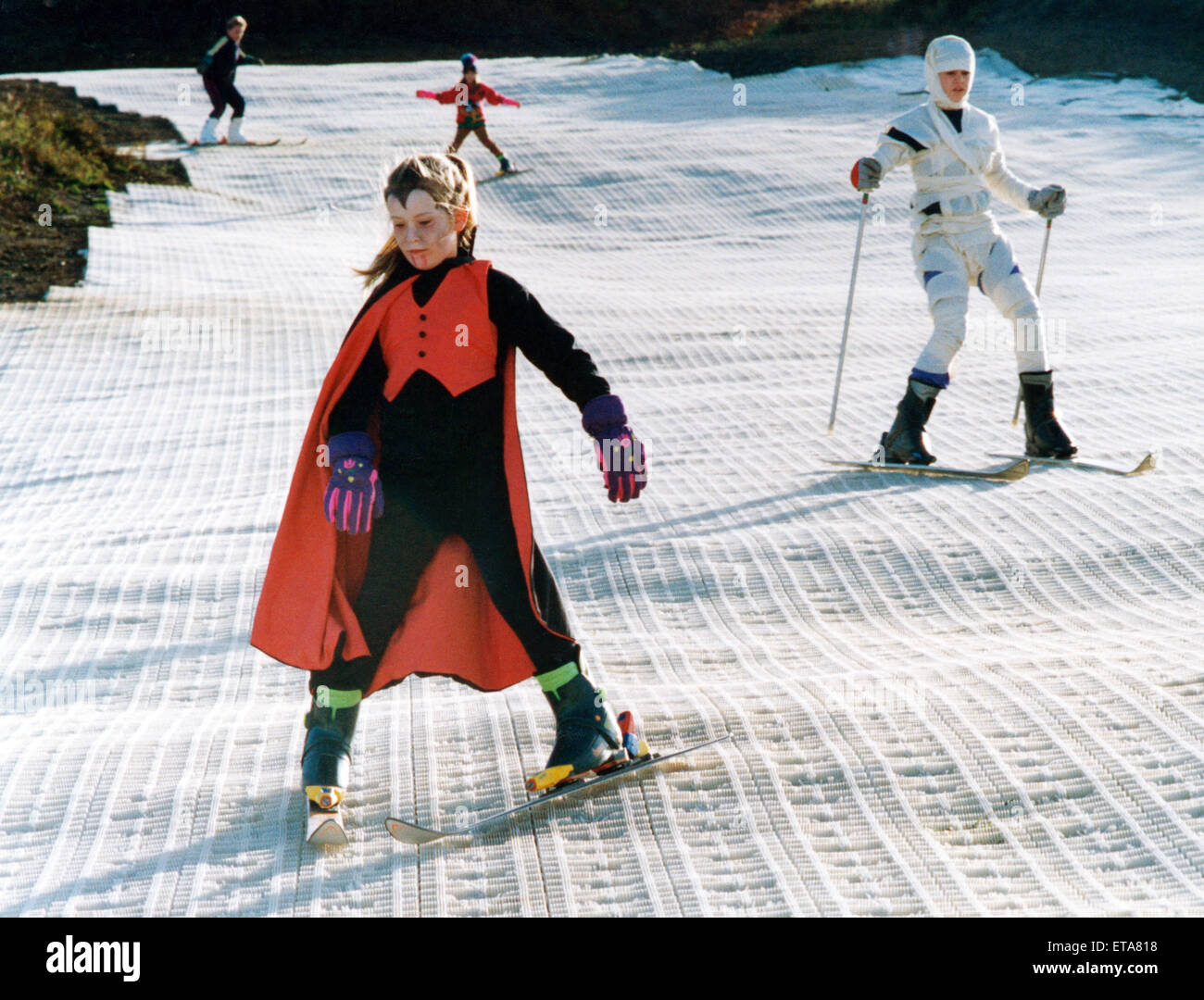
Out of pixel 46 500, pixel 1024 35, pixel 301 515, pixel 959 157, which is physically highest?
pixel 1024 35

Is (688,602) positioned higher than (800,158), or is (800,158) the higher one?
(800,158)

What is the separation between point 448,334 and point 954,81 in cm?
326

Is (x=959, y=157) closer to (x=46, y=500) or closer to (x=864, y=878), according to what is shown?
(x=864, y=878)

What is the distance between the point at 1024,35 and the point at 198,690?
18310 millimetres

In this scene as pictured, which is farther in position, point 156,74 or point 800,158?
point 156,74

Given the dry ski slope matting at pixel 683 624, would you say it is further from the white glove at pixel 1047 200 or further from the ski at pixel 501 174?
the ski at pixel 501 174

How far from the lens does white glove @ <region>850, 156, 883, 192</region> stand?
4844mm

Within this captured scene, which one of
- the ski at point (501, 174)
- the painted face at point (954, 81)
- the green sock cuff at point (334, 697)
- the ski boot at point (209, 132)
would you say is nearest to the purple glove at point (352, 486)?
the green sock cuff at point (334, 697)

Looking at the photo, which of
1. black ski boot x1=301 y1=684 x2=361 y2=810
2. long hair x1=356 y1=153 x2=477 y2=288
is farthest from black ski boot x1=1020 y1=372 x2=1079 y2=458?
black ski boot x1=301 y1=684 x2=361 y2=810

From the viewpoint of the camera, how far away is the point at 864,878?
2.17 metres

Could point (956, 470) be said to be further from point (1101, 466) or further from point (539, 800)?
point (539, 800)

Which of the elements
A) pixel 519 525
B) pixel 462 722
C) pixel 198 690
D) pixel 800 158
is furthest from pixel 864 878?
pixel 800 158

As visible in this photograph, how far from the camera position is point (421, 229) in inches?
93.0

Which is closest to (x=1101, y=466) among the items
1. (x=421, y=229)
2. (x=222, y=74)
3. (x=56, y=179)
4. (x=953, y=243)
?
(x=953, y=243)
